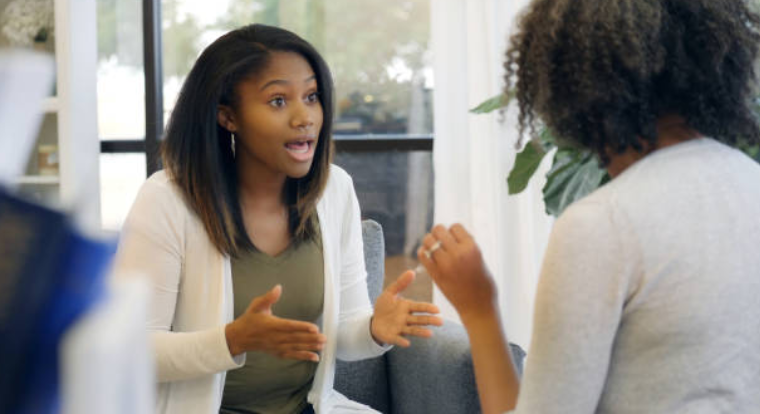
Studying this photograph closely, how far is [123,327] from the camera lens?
238 millimetres

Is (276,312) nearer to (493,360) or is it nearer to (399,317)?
(399,317)

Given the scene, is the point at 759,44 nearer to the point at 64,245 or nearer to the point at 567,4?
the point at 567,4

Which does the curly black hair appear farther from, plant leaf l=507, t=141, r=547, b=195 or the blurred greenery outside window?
the blurred greenery outside window

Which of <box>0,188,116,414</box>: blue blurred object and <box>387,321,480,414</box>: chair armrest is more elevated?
<box>0,188,116,414</box>: blue blurred object

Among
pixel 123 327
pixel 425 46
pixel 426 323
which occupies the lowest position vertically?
pixel 426 323

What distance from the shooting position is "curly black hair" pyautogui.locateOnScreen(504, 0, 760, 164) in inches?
34.4

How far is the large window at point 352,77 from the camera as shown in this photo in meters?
3.28

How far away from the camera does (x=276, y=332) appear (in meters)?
1.23

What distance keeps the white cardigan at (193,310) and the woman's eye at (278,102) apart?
23 centimetres

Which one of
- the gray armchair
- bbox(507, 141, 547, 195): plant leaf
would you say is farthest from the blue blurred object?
bbox(507, 141, 547, 195): plant leaf

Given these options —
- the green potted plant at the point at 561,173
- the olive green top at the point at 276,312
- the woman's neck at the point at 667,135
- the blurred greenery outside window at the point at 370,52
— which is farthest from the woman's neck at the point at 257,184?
the blurred greenery outside window at the point at 370,52

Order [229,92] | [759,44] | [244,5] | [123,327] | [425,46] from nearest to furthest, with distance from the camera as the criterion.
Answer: [123,327] → [759,44] → [229,92] → [425,46] → [244,5]

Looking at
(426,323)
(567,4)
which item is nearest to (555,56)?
(567,4)

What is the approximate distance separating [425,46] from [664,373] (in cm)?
255
